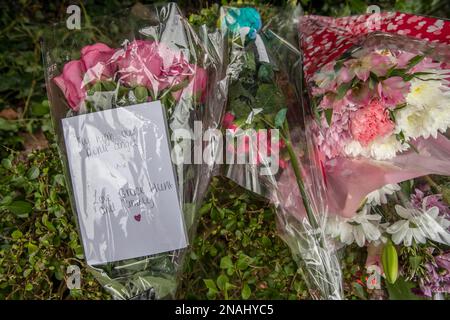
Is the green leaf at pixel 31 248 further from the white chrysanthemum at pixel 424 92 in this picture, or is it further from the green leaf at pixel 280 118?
the white chrysanthemum at pixel 424 92

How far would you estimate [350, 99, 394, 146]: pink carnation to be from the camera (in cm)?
76

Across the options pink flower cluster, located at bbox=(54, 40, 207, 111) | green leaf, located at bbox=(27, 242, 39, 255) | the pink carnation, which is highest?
pink flower cluster, located at bbox=(54, 40, 207, 111)

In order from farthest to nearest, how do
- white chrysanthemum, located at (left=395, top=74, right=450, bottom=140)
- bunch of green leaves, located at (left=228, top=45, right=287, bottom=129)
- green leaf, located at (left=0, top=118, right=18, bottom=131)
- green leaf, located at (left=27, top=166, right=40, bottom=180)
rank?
green leaf, located at (left=0, top=118, right=18, bottom=131)
green leaf, located at (left=27, top=166, right=40, bottom=180)
bunch of green leaves, located at (left=228, top=45, right=287, bottom=129)
white chrysanthemum, located at (left=395, top=74, right=450, bottom=140)

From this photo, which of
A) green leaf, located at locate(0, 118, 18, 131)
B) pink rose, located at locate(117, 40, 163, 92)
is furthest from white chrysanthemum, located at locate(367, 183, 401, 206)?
green leaf, located at locate(0, 118, 18, 131)

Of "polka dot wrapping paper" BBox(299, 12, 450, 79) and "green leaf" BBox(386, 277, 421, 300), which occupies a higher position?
"polka dot wrapping paper" BBox(299, 12, 450, 79)

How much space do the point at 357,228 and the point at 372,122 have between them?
25cm

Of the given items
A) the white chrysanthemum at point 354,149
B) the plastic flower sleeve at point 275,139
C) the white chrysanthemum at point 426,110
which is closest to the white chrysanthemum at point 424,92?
the white chrysanthemum at point 426,110

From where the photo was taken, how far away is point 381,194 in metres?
0.85

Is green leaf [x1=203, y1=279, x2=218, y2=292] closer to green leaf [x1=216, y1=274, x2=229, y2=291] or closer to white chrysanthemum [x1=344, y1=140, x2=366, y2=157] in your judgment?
green leaf [x1=216, y1=274, x2=229, y2=291]

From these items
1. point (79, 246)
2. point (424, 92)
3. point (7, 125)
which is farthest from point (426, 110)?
point (7, 125)

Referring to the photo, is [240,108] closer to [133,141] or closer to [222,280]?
[133,141]

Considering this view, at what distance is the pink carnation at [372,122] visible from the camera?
2.50 ft
